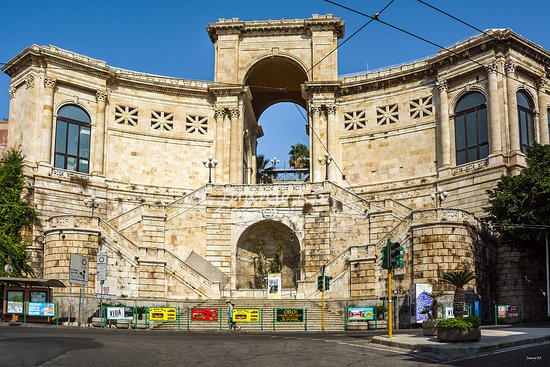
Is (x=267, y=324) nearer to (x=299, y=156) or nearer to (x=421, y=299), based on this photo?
(x=421, y=299)

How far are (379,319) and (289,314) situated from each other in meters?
5.22

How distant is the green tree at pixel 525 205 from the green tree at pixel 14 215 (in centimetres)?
2725

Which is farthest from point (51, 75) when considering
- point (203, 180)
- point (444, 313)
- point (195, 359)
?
point (195, 359)

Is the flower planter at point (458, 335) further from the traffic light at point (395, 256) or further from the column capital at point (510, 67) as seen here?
the column capital at point (510, 67)

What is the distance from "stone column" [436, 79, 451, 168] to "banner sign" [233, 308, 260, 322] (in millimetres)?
21650

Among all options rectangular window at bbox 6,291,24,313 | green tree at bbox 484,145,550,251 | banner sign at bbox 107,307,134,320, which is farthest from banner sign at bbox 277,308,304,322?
green tree at bbox 484,145,550,251

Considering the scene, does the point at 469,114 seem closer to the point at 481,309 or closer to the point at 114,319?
the point at 481,309

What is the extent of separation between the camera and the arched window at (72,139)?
52344 millimetres

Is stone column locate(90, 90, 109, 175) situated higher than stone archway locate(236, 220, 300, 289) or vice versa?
stone column locate(90, 90, 109, 175)

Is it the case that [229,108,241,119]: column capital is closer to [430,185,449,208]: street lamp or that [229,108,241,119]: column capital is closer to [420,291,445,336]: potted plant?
[430,185,449,208]: street lamp

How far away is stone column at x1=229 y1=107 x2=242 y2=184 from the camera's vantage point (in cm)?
5600

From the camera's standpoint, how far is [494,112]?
161ft

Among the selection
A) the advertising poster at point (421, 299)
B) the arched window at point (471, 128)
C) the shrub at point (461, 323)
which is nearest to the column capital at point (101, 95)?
the arched window at point (471, 128)

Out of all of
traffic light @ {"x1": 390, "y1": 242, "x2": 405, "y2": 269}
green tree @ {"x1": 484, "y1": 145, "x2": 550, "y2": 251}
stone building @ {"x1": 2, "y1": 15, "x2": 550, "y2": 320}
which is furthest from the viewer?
stone building @ {"x1": 2, "y1": 15, "x2": 550, "y2": 320}
